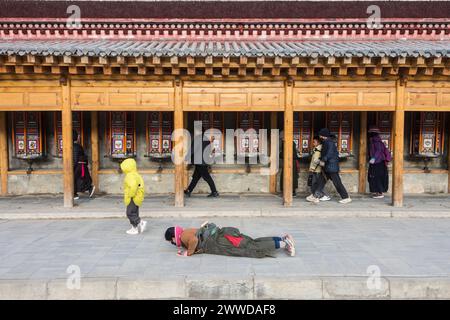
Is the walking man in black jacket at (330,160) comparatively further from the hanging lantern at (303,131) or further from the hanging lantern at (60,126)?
the hanging lantern at (60,126)

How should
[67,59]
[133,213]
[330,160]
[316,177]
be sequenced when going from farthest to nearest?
[316,177] < [330,160] < [67,59] < [133,213]

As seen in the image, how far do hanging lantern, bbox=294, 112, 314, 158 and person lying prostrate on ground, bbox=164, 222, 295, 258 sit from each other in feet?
17.0

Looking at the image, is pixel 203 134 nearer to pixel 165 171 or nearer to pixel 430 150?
pixel 165 171

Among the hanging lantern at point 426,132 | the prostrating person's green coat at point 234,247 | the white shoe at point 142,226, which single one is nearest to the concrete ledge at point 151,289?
the prostrating person's green coat at point 234,247

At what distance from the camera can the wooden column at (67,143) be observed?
8.82 m

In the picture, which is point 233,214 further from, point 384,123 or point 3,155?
point 3,155

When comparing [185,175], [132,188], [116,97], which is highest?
[116,97]

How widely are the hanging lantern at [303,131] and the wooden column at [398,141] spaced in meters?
2.41

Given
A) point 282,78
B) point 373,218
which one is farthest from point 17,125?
point 373,218

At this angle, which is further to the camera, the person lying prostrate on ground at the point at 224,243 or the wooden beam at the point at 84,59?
the wooden beam at the point at 84,59

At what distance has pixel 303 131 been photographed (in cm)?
1087

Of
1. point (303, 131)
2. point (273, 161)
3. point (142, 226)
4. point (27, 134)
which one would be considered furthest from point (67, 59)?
point (303, 131)

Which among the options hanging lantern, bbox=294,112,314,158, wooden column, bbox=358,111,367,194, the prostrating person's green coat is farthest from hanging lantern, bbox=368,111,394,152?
the prostrating person's green coat

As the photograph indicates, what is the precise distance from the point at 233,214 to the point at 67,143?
420 cm
